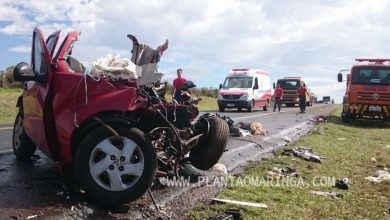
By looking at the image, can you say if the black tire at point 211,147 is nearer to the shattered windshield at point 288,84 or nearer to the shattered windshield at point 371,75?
the shattered windshield at point 371,75

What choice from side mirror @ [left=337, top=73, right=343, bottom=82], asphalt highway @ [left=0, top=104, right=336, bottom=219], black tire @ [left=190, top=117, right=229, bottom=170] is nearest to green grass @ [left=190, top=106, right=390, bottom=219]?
black tire @ [left=190, top=117, right=229, bottom=170]

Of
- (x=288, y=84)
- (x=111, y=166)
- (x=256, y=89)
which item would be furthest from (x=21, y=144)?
(x=288, y=84)

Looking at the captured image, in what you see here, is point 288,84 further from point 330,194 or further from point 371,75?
point 330,194

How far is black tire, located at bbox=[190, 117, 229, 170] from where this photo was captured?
6.22 metres

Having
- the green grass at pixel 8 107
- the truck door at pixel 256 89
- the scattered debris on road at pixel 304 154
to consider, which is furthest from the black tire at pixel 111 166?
the truck door at pixel 256 89

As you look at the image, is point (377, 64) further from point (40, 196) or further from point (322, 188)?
point (40, 196)

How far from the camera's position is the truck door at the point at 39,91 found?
5.20 meters

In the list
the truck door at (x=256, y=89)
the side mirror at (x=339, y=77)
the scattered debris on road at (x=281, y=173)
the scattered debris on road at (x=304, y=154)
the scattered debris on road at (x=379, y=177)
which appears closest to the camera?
the scattered debris on road at (x=281, y=173)

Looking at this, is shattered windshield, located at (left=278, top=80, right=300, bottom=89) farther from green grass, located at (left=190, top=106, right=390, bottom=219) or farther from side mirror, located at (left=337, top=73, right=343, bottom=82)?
green grass, located at (left=190, top=106, right=390, bottom=219)

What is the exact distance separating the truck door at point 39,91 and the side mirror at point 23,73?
0.24ft

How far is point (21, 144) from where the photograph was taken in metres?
7.01

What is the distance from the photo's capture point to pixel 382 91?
19.1m

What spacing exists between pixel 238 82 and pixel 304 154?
19.6 m

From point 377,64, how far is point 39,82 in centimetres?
1729
